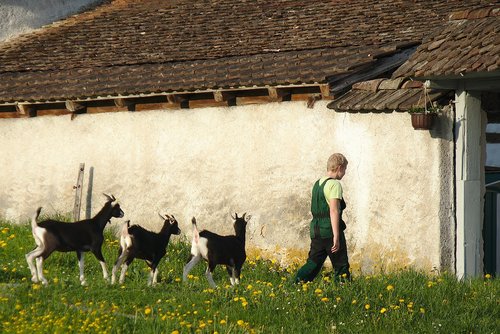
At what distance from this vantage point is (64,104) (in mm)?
18641

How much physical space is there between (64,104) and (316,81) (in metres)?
5.47

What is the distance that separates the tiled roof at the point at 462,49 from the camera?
1308 centimetres

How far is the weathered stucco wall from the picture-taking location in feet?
47.5

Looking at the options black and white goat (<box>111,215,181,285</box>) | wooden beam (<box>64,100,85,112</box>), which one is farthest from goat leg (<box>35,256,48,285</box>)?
wooden beam (<box>64,100,85,112</box>)

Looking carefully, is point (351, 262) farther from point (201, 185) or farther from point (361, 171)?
point (201, 185)

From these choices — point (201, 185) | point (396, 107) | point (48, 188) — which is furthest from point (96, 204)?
point (396, 107)

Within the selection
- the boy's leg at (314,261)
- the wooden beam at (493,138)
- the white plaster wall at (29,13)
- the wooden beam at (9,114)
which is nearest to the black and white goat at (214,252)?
the boy's leg at (314,261)

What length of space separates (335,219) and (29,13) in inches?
497

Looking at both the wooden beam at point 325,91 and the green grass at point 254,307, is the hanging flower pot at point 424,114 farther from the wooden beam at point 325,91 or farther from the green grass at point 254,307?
the green grass at point 254,307

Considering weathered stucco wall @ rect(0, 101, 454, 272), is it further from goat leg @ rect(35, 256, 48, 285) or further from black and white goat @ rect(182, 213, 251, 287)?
goat leg @ rect(35, 256, 48, 285)

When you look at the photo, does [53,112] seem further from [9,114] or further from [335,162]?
[335,162]

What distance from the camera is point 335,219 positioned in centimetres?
1228

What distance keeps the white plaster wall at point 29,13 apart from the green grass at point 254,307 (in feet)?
33.3

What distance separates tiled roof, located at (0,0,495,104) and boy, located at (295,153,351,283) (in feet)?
9.80
